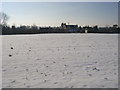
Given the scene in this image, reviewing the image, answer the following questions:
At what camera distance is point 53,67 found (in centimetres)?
931

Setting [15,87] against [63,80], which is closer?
[15,87]

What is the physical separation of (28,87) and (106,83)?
2776 mm

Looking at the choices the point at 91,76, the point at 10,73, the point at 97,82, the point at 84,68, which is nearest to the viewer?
the point at 97,82

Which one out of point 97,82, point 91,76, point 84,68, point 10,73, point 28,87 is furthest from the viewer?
point 84,68

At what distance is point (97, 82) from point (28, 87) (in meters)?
2.50

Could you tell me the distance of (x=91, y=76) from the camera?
25.4ft

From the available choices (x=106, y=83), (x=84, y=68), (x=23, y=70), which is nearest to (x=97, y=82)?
(x=106, y=83)

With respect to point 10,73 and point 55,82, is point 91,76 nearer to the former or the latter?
point 55,82

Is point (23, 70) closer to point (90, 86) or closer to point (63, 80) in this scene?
point (63, 80)

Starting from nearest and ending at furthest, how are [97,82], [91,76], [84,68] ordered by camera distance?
[97,82] → [91,76] → [84,68]

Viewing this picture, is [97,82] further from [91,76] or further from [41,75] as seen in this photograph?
[41,75]

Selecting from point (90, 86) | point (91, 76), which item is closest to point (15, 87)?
point (90, 86)

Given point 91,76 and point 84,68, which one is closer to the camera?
point 91,76

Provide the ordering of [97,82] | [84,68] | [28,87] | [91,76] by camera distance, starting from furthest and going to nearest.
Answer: [84,68]
[91,76]
[97,82]
[28,87]
